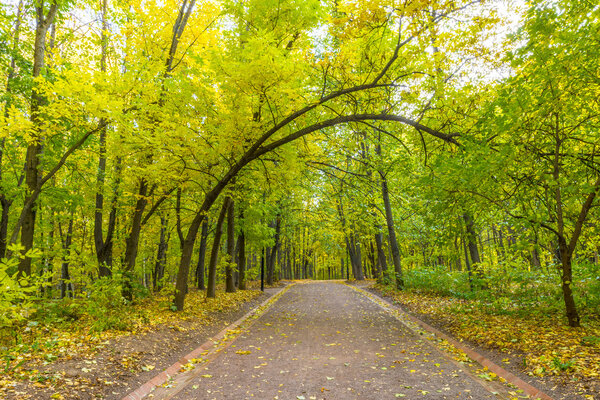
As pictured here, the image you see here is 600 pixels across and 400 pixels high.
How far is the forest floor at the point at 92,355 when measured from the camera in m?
4.00

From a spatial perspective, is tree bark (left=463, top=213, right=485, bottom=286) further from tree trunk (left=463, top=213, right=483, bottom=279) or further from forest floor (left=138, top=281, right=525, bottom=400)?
forest floor (left=138, top=281, right=525, bottom=400)

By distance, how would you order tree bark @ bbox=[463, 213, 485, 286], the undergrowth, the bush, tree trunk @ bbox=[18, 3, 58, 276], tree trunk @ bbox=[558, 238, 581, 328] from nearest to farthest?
the undergrowth < tree trunk @ bbox=[558, 238, 581, 328] < the bush < tree trunk @ bbox=[18, 3, 58, 276] < tree bark @ bbox=[463, 213, 485, 286]

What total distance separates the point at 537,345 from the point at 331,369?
11.2ft

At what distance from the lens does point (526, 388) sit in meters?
4.11

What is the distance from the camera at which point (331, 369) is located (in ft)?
17.0

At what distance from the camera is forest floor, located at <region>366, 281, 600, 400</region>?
4020 mm

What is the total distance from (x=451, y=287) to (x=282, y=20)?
11.2 metres

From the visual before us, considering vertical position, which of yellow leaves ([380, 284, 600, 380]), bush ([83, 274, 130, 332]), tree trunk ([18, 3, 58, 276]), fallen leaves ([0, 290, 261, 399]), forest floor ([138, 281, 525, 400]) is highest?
tree trunk ([18, 3, 58, 276])

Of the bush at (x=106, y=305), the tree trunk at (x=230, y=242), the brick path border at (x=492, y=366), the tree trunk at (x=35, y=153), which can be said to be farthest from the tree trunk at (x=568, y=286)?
the tree trunk at (x=35, y=153)

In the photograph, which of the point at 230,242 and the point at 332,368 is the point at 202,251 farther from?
the point at 332,368

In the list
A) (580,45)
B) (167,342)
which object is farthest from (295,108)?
(167,342)

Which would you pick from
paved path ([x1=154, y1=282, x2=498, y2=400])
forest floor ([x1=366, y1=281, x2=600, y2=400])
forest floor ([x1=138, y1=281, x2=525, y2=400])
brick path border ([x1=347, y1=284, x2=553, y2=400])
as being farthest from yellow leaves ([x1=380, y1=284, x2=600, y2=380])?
A: paved path ([x1=154, y1=282, x2=498, y2=400])

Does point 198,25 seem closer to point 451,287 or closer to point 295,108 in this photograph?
point 295,108

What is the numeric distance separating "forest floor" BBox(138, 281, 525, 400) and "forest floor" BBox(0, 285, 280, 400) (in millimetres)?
587
